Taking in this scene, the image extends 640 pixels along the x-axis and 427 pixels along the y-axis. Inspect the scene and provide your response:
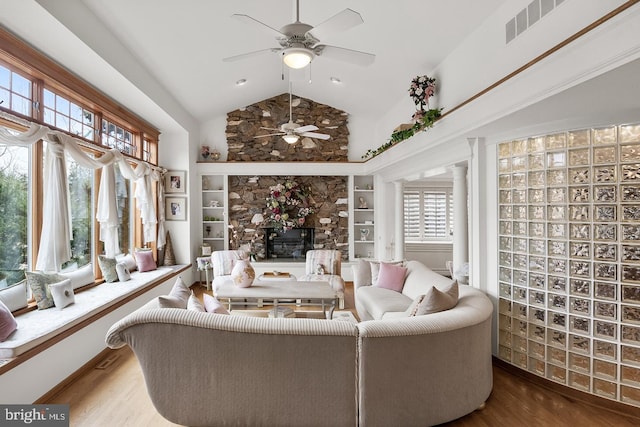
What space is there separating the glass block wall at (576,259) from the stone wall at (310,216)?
4.31 meters

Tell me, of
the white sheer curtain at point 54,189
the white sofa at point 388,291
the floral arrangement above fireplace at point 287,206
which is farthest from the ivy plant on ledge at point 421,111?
the white sheer curtain at point 54,189

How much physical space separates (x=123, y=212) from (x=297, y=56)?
417 cm

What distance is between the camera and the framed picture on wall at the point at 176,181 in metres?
6.34

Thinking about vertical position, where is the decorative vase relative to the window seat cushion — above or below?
above

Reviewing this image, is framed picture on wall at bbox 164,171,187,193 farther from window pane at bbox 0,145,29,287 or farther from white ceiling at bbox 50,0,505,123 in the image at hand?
window pane at bbox 0,145,29,287

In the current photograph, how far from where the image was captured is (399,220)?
6633 millimetres

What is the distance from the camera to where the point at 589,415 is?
2482mm

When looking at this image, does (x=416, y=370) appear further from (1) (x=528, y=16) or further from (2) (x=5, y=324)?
(2) (x=5, y=324)

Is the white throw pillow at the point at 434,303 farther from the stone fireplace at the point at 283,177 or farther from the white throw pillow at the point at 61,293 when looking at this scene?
the stone fireplace at the point at 283,177

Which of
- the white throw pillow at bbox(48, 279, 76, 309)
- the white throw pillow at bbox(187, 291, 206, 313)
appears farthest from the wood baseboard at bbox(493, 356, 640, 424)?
the white throw pillow at bbox(48, 279, 76, 309)

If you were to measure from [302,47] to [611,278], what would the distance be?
277 centimetres

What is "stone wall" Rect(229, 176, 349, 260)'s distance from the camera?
7.15 meters

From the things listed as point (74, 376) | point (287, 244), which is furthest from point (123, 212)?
point (287, 244)

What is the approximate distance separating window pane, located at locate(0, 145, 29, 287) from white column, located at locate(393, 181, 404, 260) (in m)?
5.36
